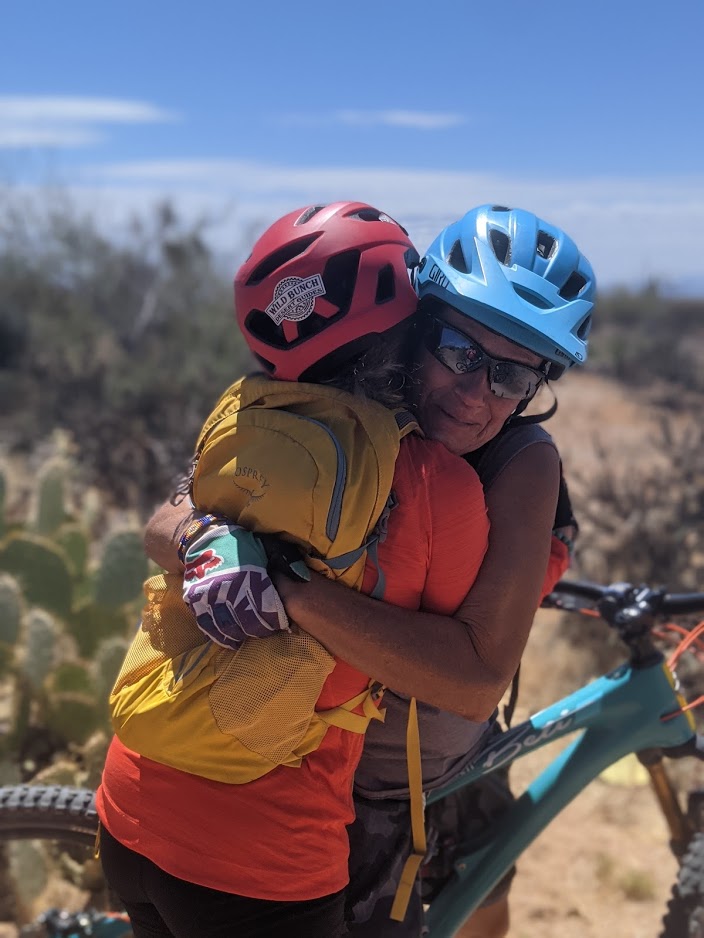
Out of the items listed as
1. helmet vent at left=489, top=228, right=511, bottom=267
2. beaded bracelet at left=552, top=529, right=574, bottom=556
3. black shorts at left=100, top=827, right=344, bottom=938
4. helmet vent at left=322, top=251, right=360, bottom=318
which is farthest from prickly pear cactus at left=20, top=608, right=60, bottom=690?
helmet vent at left=489, top=228, right=511, bottom=267

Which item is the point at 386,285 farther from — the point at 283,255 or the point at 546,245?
the point at 546,245

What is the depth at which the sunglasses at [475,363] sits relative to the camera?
159 cm

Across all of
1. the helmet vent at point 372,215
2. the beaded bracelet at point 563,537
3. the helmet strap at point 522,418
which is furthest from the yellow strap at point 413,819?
the helmet vent at point 372,215

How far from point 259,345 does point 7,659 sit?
283 centimetres

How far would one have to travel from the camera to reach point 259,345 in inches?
62.7

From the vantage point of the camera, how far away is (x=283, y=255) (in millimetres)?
1581

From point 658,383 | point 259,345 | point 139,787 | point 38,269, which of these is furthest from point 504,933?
point 658,383

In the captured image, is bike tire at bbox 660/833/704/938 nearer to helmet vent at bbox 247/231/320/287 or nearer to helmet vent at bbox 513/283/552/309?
helmet vent at bbox 513/283/552/309

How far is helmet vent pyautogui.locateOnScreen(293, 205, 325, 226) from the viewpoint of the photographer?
164cm

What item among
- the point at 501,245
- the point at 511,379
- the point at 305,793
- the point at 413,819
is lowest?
the point at 413,819

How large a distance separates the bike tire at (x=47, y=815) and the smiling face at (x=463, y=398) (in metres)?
1.31

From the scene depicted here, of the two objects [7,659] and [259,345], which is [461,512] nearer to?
[259,345]

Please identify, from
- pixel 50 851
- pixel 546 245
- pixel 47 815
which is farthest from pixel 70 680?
pixel 546 245

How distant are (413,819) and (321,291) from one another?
1.10 meters
